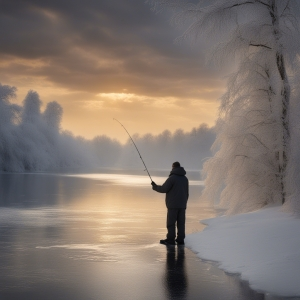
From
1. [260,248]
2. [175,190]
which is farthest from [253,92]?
[260,248]

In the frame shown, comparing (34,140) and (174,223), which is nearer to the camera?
(174,223)

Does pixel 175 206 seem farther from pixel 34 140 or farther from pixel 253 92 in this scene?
pixel 34 140

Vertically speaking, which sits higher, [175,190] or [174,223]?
[175,190]

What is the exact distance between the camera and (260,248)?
9.50m

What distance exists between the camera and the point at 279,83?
15023mm

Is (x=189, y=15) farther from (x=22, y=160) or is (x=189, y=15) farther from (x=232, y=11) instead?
(x=22, y=160)

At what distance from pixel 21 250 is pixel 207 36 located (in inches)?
329

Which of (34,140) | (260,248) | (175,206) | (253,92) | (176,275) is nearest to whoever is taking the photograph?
(176,275)

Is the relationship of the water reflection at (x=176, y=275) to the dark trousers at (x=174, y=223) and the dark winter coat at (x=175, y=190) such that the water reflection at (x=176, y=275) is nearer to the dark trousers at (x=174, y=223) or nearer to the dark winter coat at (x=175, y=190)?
the dark trousers at (x=174, y=223)

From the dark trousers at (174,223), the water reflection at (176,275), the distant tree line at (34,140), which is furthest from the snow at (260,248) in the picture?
the distant tree line at (34,140)

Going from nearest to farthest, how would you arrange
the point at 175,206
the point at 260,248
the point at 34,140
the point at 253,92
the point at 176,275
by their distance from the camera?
the point at 176,275 → the point at 260,248 → the point at 175,206 → the point at 253,92 → the point at 34,140

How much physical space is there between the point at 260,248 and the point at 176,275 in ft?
6.54

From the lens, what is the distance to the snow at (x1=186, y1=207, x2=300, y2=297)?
7.66 metres


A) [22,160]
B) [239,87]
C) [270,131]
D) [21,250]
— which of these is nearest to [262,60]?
[239,87]
